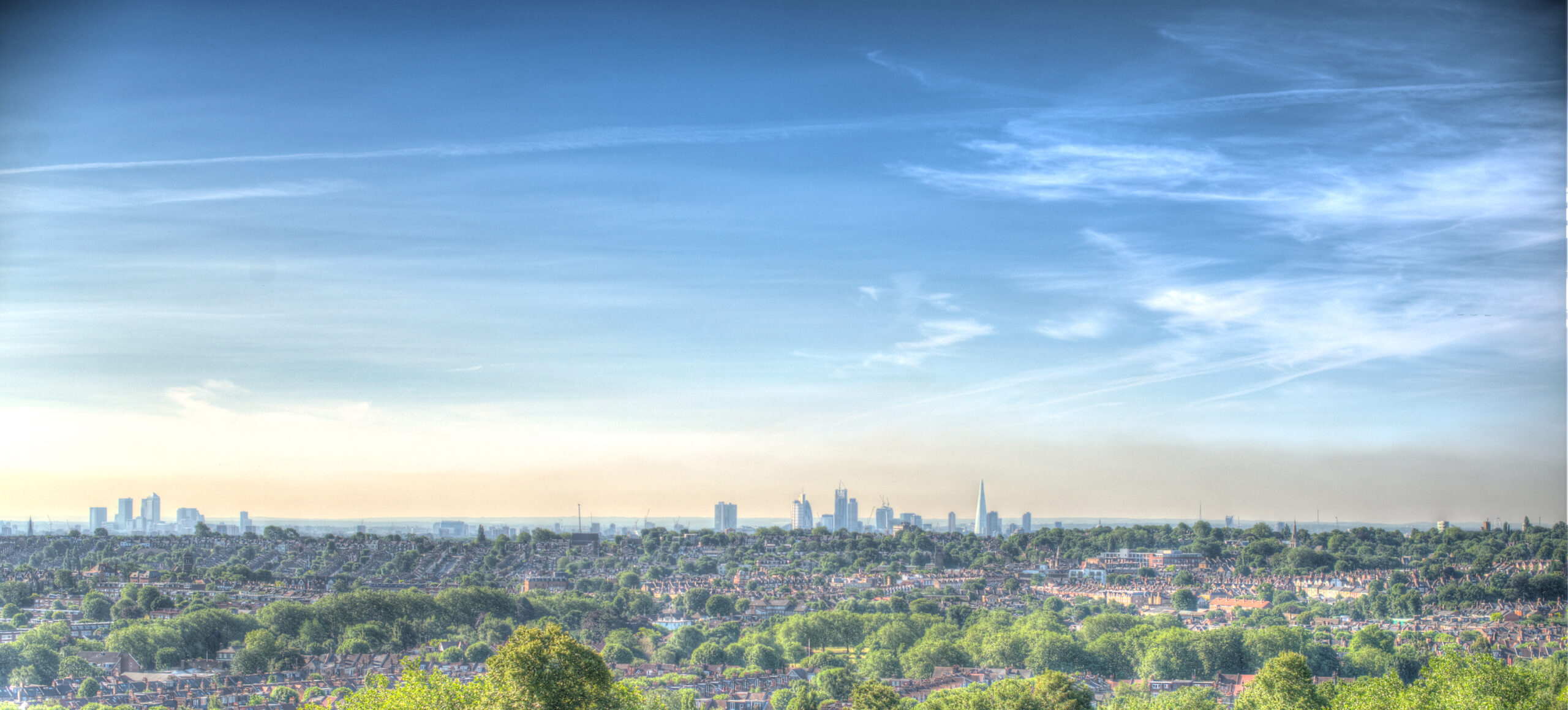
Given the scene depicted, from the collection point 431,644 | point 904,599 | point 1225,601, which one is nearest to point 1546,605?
point 1225,601

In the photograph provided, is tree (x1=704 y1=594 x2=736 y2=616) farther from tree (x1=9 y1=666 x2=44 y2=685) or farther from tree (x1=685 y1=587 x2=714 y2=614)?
tree (x1=9 y1=666 x2=44 y2=685)

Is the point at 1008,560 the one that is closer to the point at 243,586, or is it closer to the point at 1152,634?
the point at 1152,634

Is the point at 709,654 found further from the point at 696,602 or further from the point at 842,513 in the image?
the point at 842,513

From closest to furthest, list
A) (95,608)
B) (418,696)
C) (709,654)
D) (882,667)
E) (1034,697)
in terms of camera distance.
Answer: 1. (418,696)
2. (1034,697)
3. (882,667)
4. (709,654)
5. (95,608)

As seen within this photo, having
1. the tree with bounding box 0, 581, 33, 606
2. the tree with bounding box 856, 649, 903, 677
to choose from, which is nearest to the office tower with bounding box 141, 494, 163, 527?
the tree with bounding box 0, 581, 33, 606

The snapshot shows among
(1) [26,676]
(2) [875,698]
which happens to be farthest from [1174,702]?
(1) [26,676]

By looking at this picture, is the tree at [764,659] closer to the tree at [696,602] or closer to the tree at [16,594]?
the tree at [696,602]

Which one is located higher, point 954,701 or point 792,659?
point 954,701
